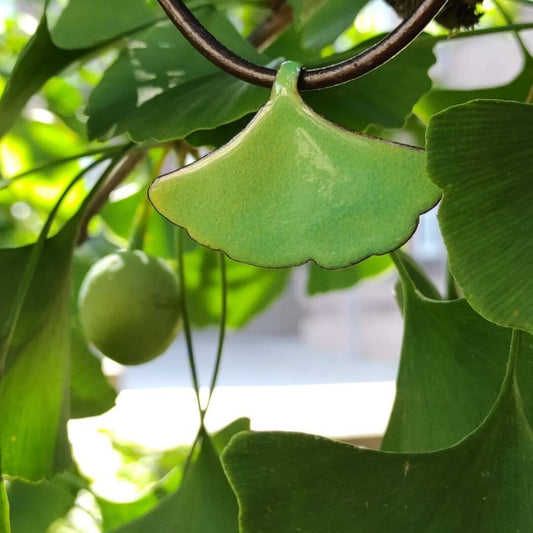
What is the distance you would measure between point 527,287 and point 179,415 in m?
1.59

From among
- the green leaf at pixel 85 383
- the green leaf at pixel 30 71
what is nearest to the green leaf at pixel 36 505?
the green leaf at pixel 85 383

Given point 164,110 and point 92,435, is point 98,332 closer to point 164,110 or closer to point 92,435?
point 164,110

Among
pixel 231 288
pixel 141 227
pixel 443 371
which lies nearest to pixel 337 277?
pixel 231 288

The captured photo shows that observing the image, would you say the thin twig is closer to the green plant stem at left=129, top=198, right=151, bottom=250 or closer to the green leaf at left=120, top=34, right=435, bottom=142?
the green plant stem at left=129, top=198, right=151, bottom=250

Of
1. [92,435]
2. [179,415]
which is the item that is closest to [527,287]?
[92,435]

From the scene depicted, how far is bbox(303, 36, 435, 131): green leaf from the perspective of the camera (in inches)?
9.7

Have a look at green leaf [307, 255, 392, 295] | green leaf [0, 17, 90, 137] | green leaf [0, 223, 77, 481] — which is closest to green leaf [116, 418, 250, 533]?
green leaf [0, 223, 77, 481]

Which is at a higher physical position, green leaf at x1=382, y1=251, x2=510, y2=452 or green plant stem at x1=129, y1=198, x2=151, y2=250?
green plant stem at x1=129, y1=198, x2=151, y2=250

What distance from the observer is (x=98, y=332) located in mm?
325

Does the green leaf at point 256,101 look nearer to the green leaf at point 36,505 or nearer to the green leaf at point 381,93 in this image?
the green leaf at point 381,93

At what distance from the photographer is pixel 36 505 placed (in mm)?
350

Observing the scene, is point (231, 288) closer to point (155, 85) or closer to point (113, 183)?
point (113, 183)

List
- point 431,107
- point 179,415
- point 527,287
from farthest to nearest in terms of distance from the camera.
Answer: point 179,415, point 431,107, point 527,287

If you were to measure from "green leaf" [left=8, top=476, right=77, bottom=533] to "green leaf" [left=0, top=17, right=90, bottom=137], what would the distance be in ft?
0.57
